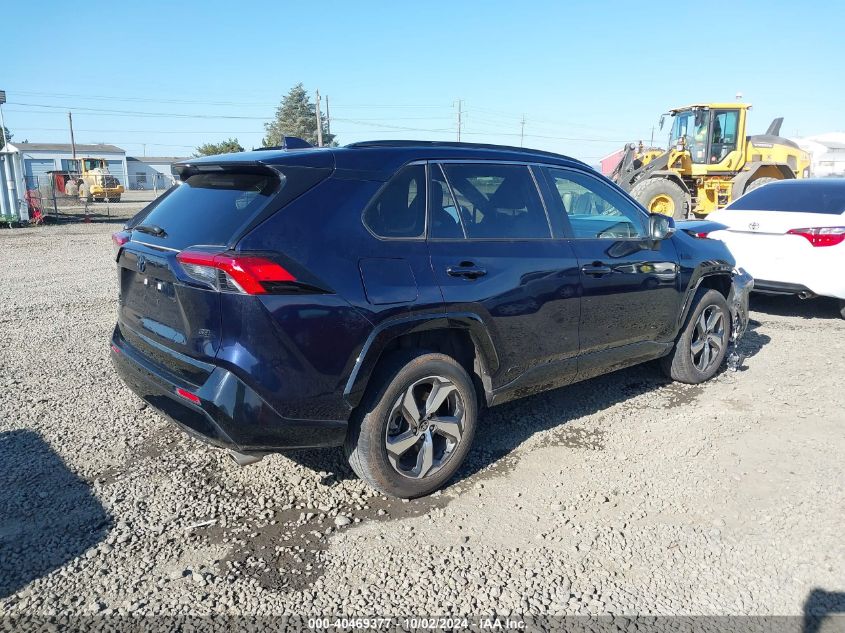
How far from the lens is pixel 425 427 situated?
3.42 meters

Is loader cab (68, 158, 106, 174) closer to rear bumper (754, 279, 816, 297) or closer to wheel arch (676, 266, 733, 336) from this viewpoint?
rear bumper (754, 279, 816, 297)

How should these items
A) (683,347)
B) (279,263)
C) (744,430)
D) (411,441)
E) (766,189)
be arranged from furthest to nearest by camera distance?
1. (766,189)
2. (683,347)
3. (744,430)
4. (411,441)
5. (279,263)

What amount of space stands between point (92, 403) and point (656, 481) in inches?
154

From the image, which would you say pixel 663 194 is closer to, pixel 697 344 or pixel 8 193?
pixel 697 344

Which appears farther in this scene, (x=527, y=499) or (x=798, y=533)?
(x=527, y=499)

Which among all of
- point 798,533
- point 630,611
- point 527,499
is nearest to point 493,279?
point 527,499

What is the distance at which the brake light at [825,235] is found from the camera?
6.75 m

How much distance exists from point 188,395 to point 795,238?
677 cm

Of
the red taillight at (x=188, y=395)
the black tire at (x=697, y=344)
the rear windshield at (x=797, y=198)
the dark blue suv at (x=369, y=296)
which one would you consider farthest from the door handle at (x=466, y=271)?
the rear windshield at (x=797, y=198)

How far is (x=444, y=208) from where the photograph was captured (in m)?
3.49

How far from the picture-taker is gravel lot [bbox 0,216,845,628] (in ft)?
8.79

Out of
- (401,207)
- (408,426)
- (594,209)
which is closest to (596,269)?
(594,209)

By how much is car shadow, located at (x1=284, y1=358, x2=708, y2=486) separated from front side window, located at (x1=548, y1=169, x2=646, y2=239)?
4.42ft

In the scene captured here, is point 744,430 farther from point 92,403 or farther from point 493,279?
point 92,403
